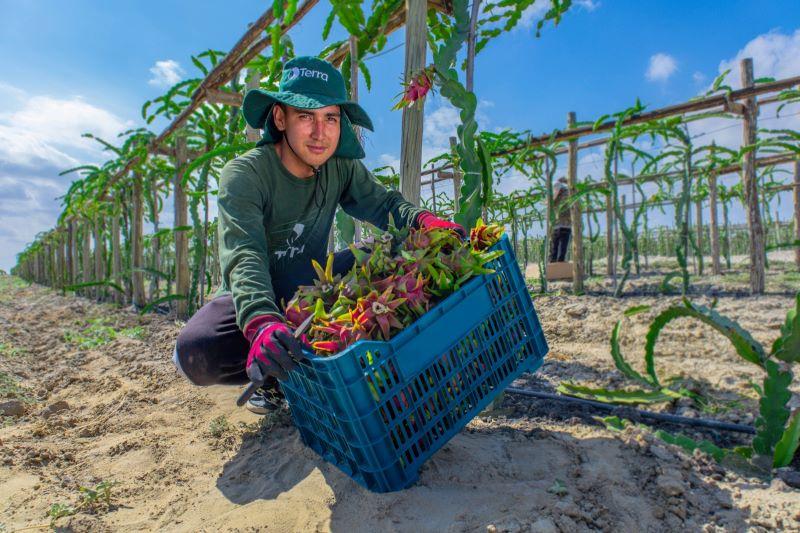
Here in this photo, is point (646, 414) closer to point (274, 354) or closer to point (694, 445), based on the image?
point (694, 445)

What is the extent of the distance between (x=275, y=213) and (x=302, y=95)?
1.57 ft

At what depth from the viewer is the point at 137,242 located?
7.30 m

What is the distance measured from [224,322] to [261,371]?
0.75 meters

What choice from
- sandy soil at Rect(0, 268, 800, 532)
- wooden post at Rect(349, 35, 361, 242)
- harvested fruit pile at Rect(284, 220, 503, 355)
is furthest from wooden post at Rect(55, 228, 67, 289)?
harvested fruit pile at Rect(284, 220, 503, 355)

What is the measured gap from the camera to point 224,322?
1.80 m

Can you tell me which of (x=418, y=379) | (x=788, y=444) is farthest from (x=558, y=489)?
(x=788, y=444)

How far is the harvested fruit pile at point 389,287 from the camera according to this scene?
3.80 feet

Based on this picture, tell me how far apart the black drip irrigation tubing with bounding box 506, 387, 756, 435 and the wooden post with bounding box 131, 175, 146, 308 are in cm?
651

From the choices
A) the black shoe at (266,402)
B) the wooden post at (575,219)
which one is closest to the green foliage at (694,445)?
the black shoe at (266,402)

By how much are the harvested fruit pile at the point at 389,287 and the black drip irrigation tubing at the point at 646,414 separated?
894mm

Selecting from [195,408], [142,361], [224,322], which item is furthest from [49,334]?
[224,322]

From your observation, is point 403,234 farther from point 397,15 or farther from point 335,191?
point 397,15

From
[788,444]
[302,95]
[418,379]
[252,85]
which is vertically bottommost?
[788,444]

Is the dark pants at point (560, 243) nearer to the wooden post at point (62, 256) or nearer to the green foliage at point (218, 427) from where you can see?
the green foliage at point (218, 427)
